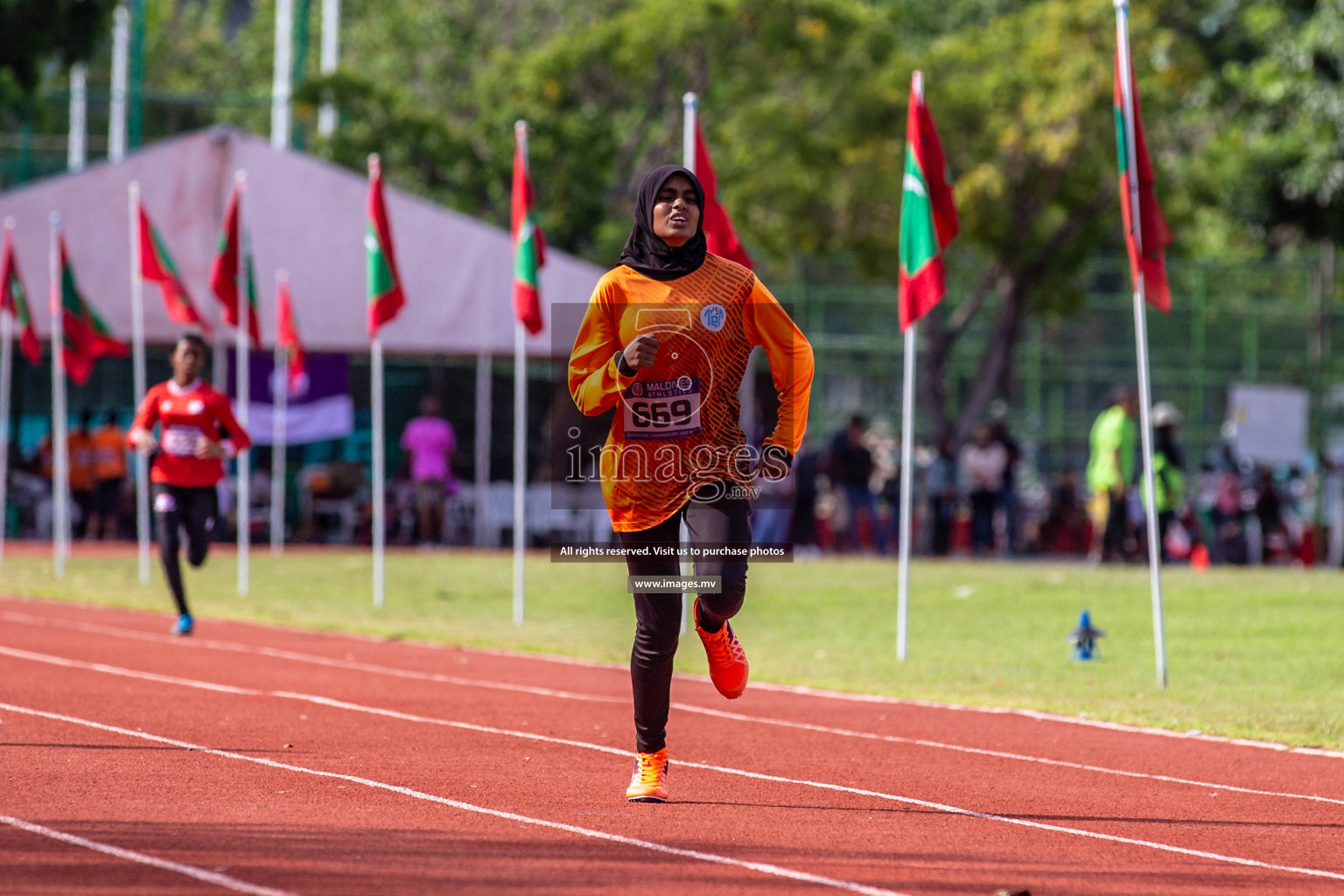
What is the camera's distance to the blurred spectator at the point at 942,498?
2794 cm

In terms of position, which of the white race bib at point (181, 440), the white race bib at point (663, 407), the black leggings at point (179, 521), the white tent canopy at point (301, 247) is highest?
the white tent canopy at point (301, 247)

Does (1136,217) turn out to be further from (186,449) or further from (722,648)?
(186,449)

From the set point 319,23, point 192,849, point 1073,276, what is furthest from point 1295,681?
point 319,23

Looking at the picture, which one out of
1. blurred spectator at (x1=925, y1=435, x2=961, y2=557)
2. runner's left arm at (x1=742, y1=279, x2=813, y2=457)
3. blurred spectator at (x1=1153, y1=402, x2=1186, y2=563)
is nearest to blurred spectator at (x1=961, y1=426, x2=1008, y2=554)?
blurred spectator at (x1=925, y1=435, x2=961, y2=557)

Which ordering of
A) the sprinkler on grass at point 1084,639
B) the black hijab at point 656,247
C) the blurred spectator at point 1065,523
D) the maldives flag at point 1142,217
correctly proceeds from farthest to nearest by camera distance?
1. the blurred spectator at point 1065,523
2. the sprinkler on grass at point 1084,639
3. the maldives flag at point 1142,217
4. the black hijab at point 656,247

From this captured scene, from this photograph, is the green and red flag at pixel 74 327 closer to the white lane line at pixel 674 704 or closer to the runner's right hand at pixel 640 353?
the white lane line at pixel 674 704

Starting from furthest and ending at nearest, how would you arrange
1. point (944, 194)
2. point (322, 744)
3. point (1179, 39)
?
1. point (1179, 39)
2. point (944, 194)
3. point (322, 744)

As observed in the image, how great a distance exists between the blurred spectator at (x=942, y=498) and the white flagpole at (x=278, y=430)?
9450mm

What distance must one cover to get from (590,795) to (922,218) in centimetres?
676

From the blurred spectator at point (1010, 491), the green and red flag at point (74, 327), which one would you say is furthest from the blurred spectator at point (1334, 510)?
the green and red flag at point (74, 327)

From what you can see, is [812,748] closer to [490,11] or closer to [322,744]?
[322,744]

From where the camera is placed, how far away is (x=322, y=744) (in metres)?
8.52

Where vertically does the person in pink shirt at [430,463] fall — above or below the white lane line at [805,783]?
above

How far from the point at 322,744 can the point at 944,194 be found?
21.6ft
